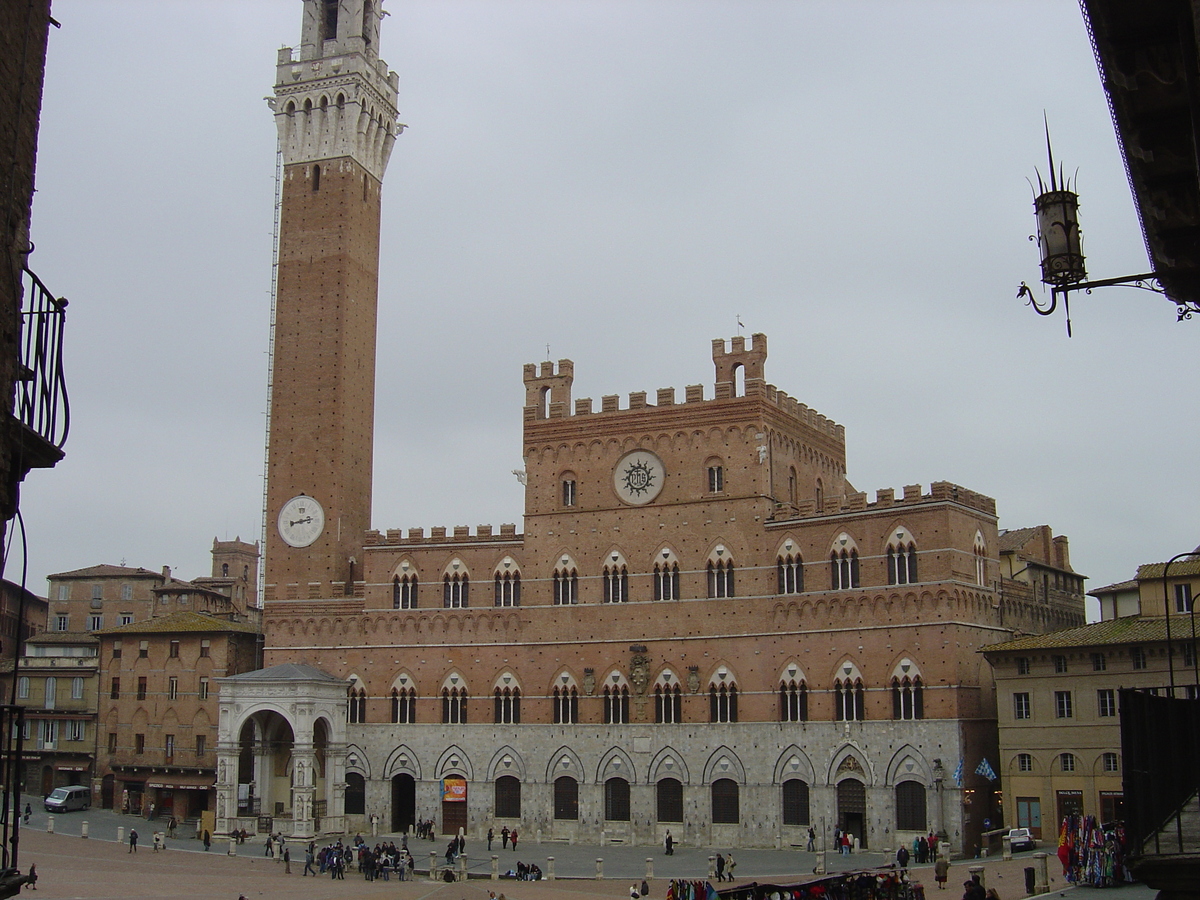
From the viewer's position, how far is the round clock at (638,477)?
53094mm

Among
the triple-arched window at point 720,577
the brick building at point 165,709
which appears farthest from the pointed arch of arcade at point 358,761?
the triple-arched window at point 720,577

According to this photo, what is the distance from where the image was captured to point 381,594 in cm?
5644

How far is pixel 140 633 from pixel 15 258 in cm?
5496

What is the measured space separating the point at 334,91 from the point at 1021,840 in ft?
146

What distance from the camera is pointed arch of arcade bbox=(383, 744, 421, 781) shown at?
54062mm

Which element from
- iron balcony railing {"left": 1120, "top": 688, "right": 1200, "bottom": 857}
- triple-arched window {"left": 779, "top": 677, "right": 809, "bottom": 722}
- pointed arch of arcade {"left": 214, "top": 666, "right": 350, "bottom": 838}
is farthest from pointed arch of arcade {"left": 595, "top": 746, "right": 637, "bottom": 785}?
iron balcony railing {"left": 1120, "top": 688, "right": 1200, "bottom": 857}

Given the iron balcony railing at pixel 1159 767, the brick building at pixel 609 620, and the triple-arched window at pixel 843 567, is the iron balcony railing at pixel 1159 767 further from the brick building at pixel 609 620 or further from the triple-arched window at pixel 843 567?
the triple-arched window at pixel 843 567

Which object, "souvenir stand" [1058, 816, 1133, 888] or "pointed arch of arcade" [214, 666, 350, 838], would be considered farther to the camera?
"pointed arch of arcade" [214, 666, 350, 838]

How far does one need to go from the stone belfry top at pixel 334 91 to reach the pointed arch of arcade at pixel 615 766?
30.4 meters

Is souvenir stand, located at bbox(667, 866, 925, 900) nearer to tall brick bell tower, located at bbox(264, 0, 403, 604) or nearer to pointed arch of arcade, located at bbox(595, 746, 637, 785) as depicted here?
pointed arch of arcade, located at bbox(595, 746, 637, 785)

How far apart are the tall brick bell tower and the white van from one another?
1278 centimetres

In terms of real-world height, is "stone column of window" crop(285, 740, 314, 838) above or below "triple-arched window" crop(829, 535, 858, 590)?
below

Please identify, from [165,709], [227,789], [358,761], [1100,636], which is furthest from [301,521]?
[1100,636]

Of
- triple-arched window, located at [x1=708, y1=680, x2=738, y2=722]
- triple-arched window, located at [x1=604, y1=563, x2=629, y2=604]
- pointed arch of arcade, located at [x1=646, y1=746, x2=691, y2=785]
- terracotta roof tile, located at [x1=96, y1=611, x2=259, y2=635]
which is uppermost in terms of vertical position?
triple-arched window, located at [x1=604, y1=563, x2=629, y2=604]
